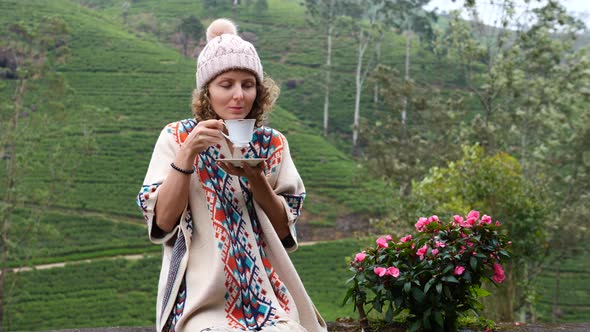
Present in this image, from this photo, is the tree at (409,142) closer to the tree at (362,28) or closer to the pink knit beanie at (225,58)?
the tree at (362,28)

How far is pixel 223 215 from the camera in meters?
2.03

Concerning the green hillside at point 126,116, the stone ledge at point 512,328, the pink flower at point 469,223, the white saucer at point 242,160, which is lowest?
the green hillside at point 126,116

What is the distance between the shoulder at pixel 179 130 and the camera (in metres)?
2.09

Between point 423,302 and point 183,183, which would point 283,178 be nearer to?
point 183,183

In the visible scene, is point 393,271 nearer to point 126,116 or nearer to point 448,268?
point 448,268

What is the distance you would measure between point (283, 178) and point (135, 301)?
19763 mm

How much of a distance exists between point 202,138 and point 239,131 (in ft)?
0.34

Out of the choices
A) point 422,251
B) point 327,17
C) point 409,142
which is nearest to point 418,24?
point 327,17

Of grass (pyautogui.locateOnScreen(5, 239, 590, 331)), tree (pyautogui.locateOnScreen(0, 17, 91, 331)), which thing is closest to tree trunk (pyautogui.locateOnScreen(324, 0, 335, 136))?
grass (pyautogui.locateOnScreen(5, 239, 590, 331))

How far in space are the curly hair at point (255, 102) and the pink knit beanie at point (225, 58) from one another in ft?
0.08

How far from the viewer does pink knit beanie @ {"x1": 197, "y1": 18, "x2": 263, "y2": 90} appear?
204 cm

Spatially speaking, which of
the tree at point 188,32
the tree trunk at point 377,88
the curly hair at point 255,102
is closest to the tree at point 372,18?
the tree trunk at point 377,88

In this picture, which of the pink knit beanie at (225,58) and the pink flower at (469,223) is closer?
the pink knit beanie at (225,58)

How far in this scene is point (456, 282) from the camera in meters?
2.83
